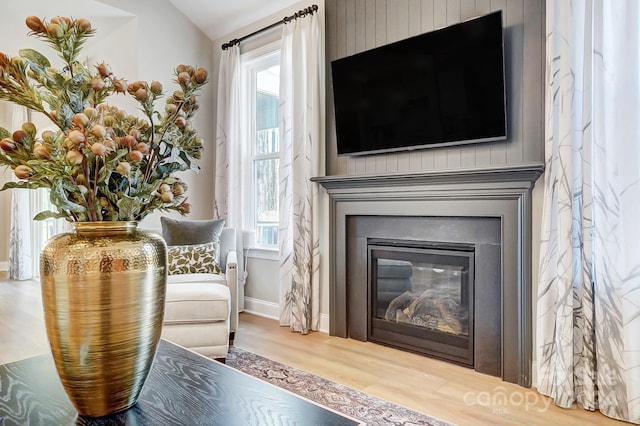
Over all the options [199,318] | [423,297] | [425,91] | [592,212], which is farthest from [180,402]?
[425,91]

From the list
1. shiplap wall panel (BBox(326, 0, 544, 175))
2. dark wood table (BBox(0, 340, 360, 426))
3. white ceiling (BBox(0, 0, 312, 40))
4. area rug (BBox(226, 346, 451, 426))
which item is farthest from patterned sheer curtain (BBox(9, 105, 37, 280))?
dark wood table (BBox(0, 340, 360, 426))

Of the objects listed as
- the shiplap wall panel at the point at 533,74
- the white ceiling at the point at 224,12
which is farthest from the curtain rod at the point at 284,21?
the shiplap wall panel at the point at 533,74

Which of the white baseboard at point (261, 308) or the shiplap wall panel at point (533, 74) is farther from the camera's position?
the white baseboard at point (261, 308)

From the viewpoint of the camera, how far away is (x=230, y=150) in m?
4.11

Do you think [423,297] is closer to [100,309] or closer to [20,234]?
[100,309]

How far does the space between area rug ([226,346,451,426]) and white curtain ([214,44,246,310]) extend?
57.5 inches

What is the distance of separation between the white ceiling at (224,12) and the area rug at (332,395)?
3.01m

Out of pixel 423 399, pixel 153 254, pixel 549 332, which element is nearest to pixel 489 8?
pixel 549 332

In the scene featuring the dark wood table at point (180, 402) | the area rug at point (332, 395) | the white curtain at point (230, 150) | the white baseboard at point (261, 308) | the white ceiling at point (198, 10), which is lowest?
the area rug at point (332, 395)

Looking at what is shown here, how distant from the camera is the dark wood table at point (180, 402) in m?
0.92

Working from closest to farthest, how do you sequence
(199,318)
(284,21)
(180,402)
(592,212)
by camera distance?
(180,402) < (592,212) < (199,318) < (284,21)

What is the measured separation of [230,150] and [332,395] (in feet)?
8.90

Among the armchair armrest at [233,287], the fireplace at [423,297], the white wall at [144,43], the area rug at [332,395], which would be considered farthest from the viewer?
the white wall at [144,43]

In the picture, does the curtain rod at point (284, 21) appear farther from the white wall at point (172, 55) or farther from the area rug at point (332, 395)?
the area rug at point (332, 395)
